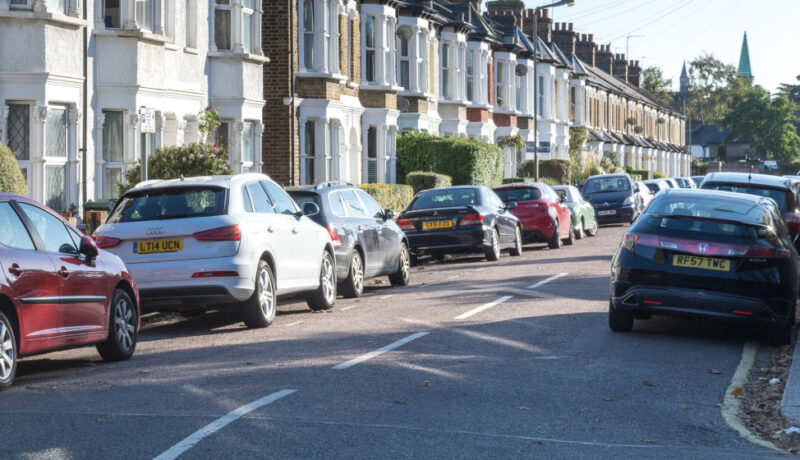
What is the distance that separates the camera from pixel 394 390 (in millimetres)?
8617

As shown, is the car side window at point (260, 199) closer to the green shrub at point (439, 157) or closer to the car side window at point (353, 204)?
the car side window at point (353, 204)

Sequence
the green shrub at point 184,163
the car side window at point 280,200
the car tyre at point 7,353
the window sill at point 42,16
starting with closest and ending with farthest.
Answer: the car tyre at point 7,353, the car side window at point 280,200, the window sill at point 42,16, the green shrub at point 184,163

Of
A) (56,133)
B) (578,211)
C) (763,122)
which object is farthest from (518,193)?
(763,122)

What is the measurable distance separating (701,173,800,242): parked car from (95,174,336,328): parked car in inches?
276

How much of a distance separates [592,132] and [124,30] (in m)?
59.8

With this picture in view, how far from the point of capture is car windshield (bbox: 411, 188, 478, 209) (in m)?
23.3

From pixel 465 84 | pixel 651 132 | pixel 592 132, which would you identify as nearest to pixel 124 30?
pixel 465 84

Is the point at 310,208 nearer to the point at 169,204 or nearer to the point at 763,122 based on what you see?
the point at 169,204

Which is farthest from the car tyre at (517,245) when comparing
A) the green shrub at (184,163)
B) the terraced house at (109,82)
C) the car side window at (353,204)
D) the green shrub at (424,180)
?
the green shrub at (424,180)

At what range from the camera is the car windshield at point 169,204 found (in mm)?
12570

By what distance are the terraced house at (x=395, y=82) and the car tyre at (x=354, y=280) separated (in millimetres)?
15982

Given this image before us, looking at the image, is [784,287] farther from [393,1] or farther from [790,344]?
[393,1]

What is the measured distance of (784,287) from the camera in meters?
11.5

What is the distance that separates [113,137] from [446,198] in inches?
260
